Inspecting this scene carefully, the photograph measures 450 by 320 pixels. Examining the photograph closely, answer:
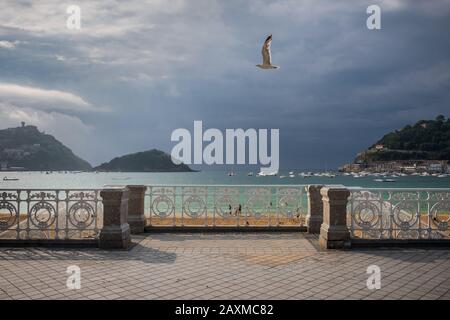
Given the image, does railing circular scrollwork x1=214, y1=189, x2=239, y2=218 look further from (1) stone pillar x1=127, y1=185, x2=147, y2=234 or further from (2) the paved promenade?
(1) stone pillar x1=127, y1=185, x2=147, y2=234

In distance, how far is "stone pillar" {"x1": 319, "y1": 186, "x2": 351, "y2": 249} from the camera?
8141 mm

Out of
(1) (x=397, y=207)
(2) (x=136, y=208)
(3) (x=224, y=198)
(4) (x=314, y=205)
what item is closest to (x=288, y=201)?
(4) (x=314, y=205)

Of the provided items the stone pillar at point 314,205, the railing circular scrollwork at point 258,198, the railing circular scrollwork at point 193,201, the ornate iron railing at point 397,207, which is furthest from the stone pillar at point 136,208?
the ornate iron railing at point 397,207

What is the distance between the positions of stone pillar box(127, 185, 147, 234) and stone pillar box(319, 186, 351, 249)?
4932 millimetres

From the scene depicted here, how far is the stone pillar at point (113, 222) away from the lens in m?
8.08

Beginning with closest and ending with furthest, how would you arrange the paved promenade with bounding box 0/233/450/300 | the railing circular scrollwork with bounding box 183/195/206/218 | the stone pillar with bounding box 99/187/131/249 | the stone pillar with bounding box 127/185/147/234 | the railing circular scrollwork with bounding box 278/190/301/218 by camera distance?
the paved promenade with bounding box 0/233/450/300 → the stone pillar with bounding box 99/187/131/249 → the stone pillar with bounding box 127/185/147/234 → the railing circular scrollwork with bounding box 183/195/206/218 → the railing circular scrollwork with bounding box 278/190/301/218

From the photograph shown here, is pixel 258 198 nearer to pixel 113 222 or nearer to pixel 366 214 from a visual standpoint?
pixel 366 214

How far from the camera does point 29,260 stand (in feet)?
23.3

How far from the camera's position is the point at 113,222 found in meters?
8.16

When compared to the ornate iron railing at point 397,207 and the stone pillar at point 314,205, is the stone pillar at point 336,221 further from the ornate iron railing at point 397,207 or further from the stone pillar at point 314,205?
the stone pillar at point 314,205

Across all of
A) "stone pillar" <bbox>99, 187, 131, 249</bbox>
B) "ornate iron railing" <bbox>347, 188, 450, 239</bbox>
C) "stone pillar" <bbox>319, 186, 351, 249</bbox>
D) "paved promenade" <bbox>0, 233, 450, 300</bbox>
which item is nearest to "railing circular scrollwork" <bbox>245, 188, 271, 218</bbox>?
"paved promenade" <bbox>0, 233, 450, 300</bbox>

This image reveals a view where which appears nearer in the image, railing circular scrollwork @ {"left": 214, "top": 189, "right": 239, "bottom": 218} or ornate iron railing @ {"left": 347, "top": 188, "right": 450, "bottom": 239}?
ornate iron railing @ {"left": 347, "top": 188, "right": 450, "bottom": 239}

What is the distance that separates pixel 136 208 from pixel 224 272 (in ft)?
15.8
